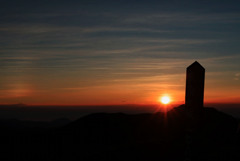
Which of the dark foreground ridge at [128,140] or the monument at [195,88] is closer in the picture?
the monument at [195,88]

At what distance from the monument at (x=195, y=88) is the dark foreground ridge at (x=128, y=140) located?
14.6ft

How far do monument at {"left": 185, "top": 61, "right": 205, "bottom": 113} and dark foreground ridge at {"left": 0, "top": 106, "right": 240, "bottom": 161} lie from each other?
4461 mm

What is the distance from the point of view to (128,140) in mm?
20781

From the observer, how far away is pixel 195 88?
817 centimetres

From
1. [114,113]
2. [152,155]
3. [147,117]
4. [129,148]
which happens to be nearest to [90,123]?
[114,113]

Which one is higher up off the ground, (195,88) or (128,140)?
(195,88)

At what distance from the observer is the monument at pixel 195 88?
25.1 ft

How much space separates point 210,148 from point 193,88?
972 centimetres

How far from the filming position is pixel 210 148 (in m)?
16.1

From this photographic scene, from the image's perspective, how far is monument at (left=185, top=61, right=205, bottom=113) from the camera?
7.65 meters

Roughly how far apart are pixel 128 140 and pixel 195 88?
44.6 feet

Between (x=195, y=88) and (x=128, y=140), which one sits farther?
(x=128, y=140)

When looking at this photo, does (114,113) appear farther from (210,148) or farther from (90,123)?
(210,148)

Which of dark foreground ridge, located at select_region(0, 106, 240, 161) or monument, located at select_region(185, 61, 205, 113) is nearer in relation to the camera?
monument, located at select_region(185, 61, 205, 113)
